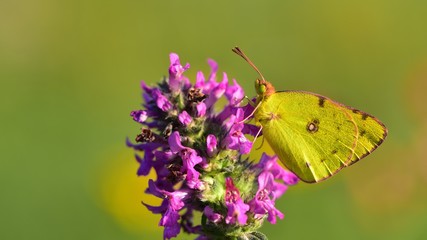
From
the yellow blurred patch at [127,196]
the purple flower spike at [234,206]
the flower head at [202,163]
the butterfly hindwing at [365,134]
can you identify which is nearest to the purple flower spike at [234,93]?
the flower head at [202,163]

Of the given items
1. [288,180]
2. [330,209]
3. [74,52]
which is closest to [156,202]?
[330,209]

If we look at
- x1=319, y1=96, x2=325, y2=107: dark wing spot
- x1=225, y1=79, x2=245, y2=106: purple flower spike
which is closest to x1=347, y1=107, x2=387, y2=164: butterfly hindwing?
x1=319, y1=96, x2=325, y2=107: dark wing spot

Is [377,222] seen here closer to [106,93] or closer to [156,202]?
[156,202]

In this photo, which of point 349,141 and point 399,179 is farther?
point 399,179

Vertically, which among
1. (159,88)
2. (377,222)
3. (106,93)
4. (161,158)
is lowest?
(377,222)

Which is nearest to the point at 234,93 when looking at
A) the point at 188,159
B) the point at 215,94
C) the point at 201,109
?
the point at 215,94

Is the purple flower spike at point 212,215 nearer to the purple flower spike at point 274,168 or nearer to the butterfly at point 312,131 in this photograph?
the purple flower spike at point 274,168
